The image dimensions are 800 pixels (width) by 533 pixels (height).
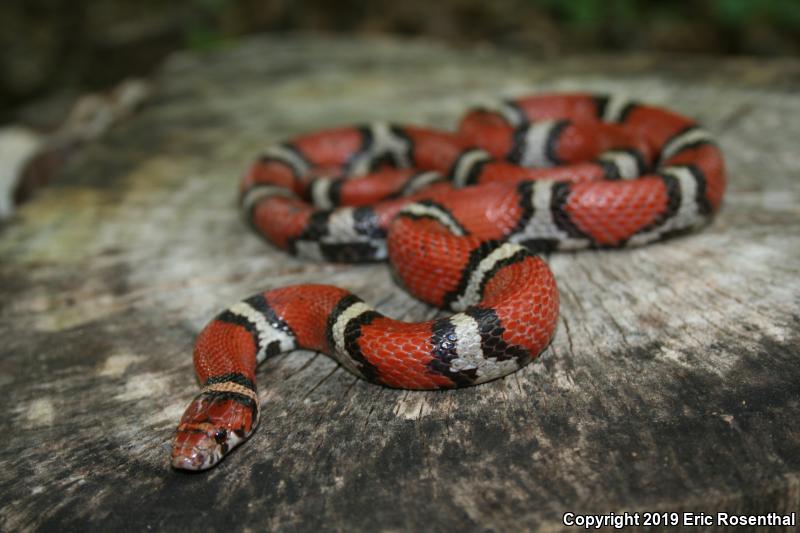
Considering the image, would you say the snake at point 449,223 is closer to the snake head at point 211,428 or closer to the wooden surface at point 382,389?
the snake head at point 211,428

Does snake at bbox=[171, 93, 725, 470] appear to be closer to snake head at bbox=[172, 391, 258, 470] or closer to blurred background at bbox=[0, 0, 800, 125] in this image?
snake head at bbox=[172, 391, 258, 470]

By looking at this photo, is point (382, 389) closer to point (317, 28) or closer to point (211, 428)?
point (211, 428)

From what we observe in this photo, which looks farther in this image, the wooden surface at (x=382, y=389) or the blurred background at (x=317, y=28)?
the blurred background at (x=317, y=28)

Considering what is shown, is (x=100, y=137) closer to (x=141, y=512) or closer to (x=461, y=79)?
(x=461, y=79)

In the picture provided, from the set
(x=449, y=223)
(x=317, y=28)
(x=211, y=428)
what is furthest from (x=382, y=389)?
(x=317, y=28)

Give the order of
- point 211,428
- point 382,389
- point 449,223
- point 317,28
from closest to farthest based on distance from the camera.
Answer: point 211,428 → point 382,389 → point 449,223 → point 317,28

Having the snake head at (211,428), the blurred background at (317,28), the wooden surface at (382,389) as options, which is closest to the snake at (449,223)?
the snake head at (211,428)

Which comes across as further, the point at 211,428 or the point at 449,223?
the point at 449,223
